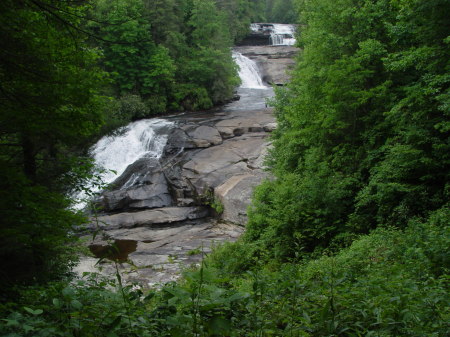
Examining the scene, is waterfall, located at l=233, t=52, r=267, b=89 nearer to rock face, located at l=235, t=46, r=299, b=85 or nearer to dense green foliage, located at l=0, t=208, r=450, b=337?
rock face, located at l=235, t=46, r=299, b=85

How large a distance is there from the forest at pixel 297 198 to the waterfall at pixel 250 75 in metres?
22.4

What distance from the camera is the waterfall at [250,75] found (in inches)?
1426

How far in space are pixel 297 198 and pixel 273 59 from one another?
32.0m

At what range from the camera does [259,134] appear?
2195cm

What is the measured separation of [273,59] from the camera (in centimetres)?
3812

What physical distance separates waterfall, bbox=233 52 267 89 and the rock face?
567 mm

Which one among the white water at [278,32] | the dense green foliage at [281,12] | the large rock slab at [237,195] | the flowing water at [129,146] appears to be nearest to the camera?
the large rock slab at [237,195]

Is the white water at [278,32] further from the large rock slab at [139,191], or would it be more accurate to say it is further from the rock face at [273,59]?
the large rock slab at [139,191]

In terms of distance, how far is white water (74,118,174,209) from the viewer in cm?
2012

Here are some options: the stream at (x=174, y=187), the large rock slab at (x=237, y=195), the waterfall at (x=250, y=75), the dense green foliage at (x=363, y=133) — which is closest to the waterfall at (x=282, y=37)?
the waterfall at (x=250, y=75)

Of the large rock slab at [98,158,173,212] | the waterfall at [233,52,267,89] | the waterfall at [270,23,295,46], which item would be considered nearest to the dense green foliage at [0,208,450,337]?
the large rock slab at [98,158,173,212]

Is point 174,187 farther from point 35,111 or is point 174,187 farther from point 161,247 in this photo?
point 35,111

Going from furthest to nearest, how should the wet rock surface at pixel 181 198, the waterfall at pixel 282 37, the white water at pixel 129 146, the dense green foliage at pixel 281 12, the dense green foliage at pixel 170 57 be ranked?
the dense green foliage at pixel 281 12 < the waterfall at pixel 282 37 < the dense green foliage at pixel 170 57 < the white water at pixel 129 146 < the wet rock surface at pixel 181 198

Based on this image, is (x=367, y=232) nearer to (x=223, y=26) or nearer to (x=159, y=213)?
(x=159, y=213)
